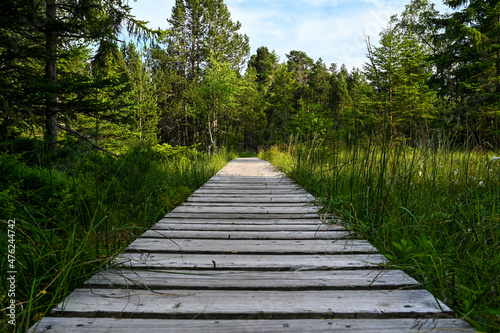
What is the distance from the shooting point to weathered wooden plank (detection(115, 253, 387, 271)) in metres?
1.48

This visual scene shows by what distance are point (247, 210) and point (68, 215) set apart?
202 centimetres

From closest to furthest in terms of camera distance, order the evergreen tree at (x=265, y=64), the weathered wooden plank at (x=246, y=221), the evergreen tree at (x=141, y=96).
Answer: the weathered wooden plank at (x=246, y=221)
the evergreen tree at (x=141, y=96)
the evergreen tree at (x=265, y=64)

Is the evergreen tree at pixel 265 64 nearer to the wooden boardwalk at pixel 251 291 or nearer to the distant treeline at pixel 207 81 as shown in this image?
the distant treeline at pixel 207 81

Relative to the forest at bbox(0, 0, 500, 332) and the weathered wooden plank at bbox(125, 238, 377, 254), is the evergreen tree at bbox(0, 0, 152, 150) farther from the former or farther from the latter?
the weathered wooden plank at bbox(125, 238, 377, 254)

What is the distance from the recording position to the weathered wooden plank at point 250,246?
173cm

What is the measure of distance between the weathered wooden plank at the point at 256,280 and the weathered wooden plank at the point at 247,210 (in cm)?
139

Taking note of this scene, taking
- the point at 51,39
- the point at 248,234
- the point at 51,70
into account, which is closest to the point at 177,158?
the point at 51,70

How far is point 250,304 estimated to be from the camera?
1.11m

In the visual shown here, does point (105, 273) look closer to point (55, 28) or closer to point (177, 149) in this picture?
point (55, 28)

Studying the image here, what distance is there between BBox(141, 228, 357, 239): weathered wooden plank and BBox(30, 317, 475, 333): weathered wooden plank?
1.00 metres

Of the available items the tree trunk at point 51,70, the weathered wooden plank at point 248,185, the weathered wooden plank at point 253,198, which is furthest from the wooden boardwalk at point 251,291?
the tree trunk at point 51,70

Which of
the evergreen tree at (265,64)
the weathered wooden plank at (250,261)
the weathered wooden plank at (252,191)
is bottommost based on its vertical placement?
the weathered wooden plank at (250,261)

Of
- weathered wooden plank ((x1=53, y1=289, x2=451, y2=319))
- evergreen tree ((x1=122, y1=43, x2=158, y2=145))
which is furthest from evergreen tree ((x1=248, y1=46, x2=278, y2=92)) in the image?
weathered wooden plank ((x1=53, y1=289, x2=451, y2=319))

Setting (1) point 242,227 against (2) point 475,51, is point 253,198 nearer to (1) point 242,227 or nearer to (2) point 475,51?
(1) point 242,227
